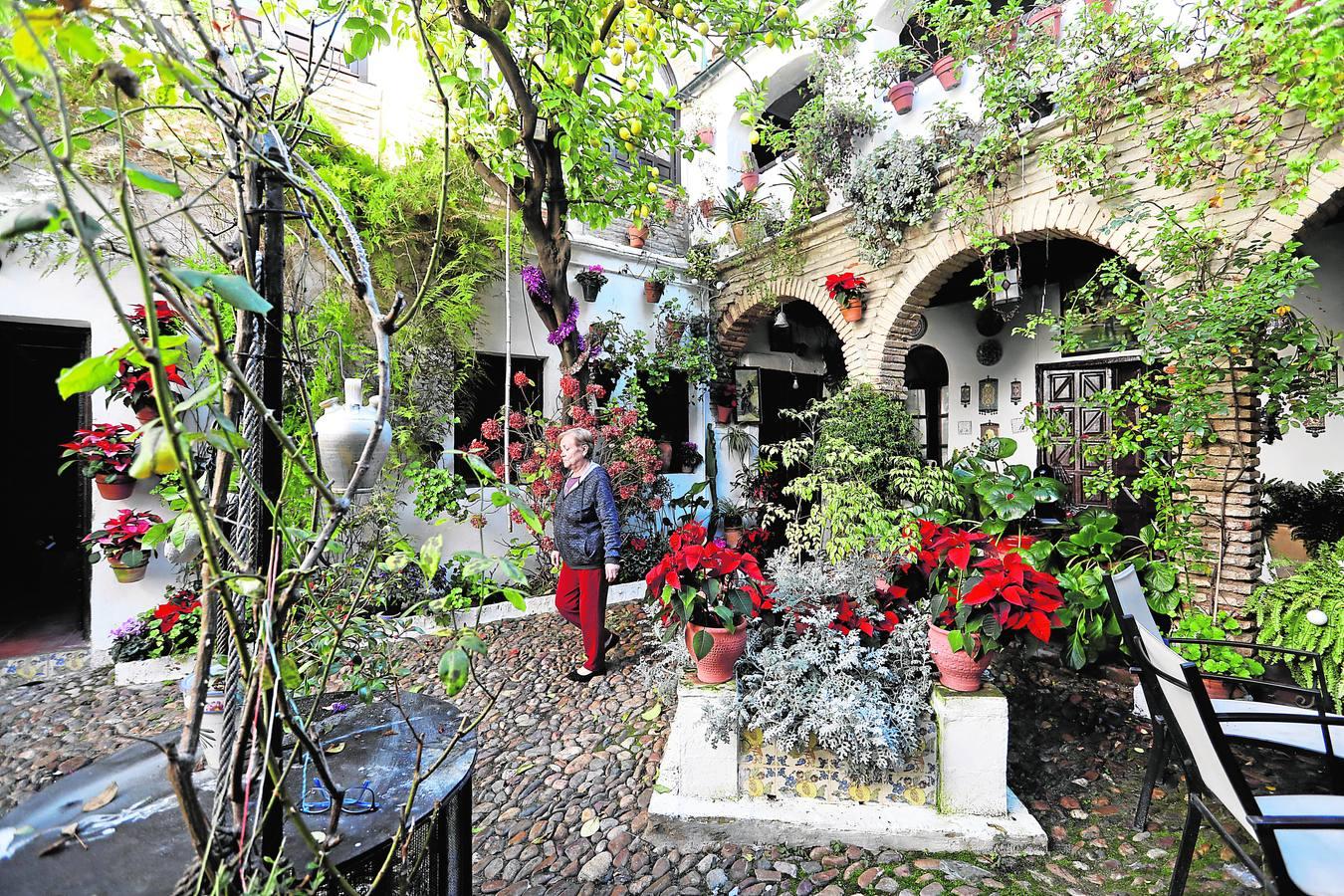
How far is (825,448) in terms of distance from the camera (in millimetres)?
5043

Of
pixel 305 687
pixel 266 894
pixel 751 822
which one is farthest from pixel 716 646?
pixel 266 894

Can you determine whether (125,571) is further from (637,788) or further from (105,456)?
(637,788)

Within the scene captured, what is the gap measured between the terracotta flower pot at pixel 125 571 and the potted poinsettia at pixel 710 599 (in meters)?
3.84

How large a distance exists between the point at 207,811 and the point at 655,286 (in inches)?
246

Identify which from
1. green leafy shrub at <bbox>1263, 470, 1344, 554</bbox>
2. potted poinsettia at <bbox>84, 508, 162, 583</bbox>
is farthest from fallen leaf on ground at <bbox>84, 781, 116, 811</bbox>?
green leafy shrub at <bbox>1263, 470, 1344, 554</bbox>

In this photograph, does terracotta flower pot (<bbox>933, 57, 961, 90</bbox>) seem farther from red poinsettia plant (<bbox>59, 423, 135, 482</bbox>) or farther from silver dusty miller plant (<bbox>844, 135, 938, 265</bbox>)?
red poinsettia plant (<bbox>59, 423, 135, 482</bbox>)

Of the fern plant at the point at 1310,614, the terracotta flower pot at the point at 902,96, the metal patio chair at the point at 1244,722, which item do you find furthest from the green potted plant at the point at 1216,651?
the terracotta flower pot at the point at 902,96

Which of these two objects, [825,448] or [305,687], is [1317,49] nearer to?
[825,448]

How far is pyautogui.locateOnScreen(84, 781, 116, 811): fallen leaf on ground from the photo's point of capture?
136 cm

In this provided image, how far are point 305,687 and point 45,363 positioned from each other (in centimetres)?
606

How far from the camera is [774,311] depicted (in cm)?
715

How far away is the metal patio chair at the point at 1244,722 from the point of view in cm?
209

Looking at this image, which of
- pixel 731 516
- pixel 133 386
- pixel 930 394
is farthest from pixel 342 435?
pixel 930 394

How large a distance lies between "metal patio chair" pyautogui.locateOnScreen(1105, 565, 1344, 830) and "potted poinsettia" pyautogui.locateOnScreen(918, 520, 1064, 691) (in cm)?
27
